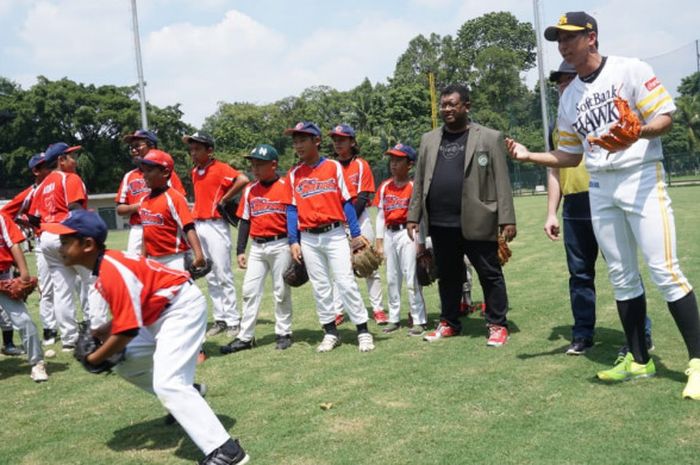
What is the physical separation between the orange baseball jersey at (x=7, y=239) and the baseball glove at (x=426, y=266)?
13.6 ft

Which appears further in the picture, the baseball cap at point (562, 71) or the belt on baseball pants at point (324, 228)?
the belt on baseball pants at point (324, 228)

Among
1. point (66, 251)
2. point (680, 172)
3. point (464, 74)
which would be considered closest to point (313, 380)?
point (66, 251)

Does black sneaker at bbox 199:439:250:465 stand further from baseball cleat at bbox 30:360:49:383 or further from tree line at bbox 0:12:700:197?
tree line at bbox 0:12:700:197

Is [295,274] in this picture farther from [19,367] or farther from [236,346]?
[19,367]

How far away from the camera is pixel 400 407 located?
452 centimetres

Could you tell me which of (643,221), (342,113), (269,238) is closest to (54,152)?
(269,238)

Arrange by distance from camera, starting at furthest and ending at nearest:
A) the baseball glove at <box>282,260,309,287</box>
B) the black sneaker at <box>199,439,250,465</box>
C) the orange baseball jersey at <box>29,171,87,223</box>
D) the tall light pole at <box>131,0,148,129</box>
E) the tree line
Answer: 1. the tree line
2. the tall light pole at <box>131,0,148,129</box>
3. the orange baseball jersey at <box>29,171,87,223</box>
4. the baseball glove at <box>282,260,309,287</box>
5. the black sneaker at <box>199,439,250,465</box>

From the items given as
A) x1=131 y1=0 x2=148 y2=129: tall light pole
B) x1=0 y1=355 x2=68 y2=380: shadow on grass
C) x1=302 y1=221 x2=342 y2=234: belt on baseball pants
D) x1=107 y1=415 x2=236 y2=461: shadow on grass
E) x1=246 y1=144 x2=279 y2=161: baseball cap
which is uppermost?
x1=131 y1=0 x2=148 y2=129: tall light pole

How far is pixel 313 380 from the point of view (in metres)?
5.44

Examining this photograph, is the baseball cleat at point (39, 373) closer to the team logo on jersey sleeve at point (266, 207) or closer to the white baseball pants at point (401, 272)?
the team logo on jersey sleeve at point (266, 207)

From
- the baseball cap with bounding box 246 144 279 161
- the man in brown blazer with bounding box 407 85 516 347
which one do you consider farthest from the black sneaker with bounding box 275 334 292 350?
the baseball cap with bounding box 246 144 279 161

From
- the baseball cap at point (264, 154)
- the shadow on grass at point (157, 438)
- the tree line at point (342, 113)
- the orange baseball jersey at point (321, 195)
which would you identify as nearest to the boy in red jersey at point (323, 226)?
the orange baseball jersey at point (321, 195)

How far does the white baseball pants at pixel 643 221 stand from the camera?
434 cm

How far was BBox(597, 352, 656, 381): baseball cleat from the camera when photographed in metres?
4.64
